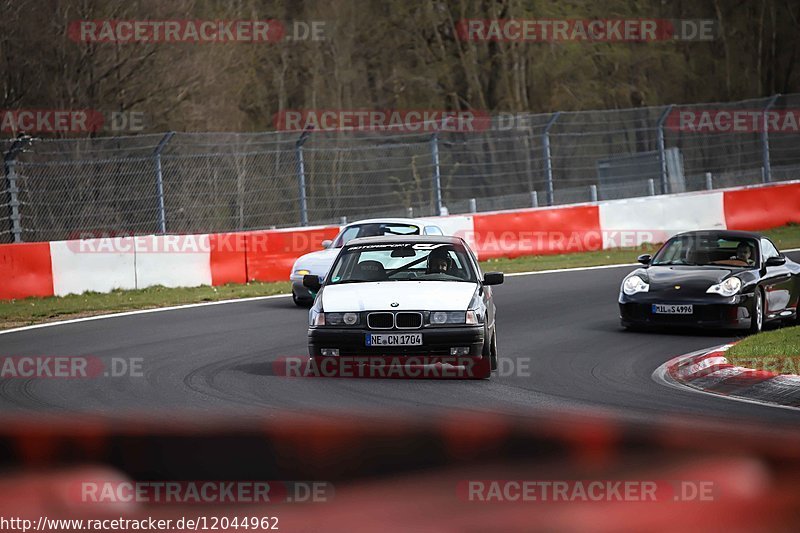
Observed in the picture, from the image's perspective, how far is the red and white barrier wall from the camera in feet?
66.9

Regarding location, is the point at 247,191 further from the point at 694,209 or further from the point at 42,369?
the point at 42,369

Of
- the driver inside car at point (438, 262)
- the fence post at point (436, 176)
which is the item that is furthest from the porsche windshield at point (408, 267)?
the fence post at point (436, 176)

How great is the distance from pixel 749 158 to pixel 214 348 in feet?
70.1

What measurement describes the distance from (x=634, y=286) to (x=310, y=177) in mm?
12852

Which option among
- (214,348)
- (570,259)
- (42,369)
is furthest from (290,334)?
(570,259)

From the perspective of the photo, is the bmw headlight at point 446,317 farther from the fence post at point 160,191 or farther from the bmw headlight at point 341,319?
the fence post at point 160,191

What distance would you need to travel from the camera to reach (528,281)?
72.7 feet

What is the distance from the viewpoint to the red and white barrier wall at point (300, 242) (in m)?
20.4

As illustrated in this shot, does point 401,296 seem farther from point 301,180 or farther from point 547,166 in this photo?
point 547,166

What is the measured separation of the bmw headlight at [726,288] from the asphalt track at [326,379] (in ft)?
1.69

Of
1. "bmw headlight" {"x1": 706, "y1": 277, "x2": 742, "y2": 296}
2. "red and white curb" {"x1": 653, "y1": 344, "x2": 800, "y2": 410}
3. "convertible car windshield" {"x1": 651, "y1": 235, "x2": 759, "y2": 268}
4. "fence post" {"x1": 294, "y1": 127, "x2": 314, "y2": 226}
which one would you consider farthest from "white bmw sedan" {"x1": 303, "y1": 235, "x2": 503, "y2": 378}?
"fence post" {"x1": 294, "y1": 127, "x2": 314, "y2": 226}

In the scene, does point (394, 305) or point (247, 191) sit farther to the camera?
point (247, 191)

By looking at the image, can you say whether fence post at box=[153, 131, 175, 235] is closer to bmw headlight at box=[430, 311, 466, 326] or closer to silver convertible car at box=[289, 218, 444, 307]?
silver convertible car at box=[289, 218, 444, 307]

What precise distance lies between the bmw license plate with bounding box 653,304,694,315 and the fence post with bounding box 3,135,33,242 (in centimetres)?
1065
